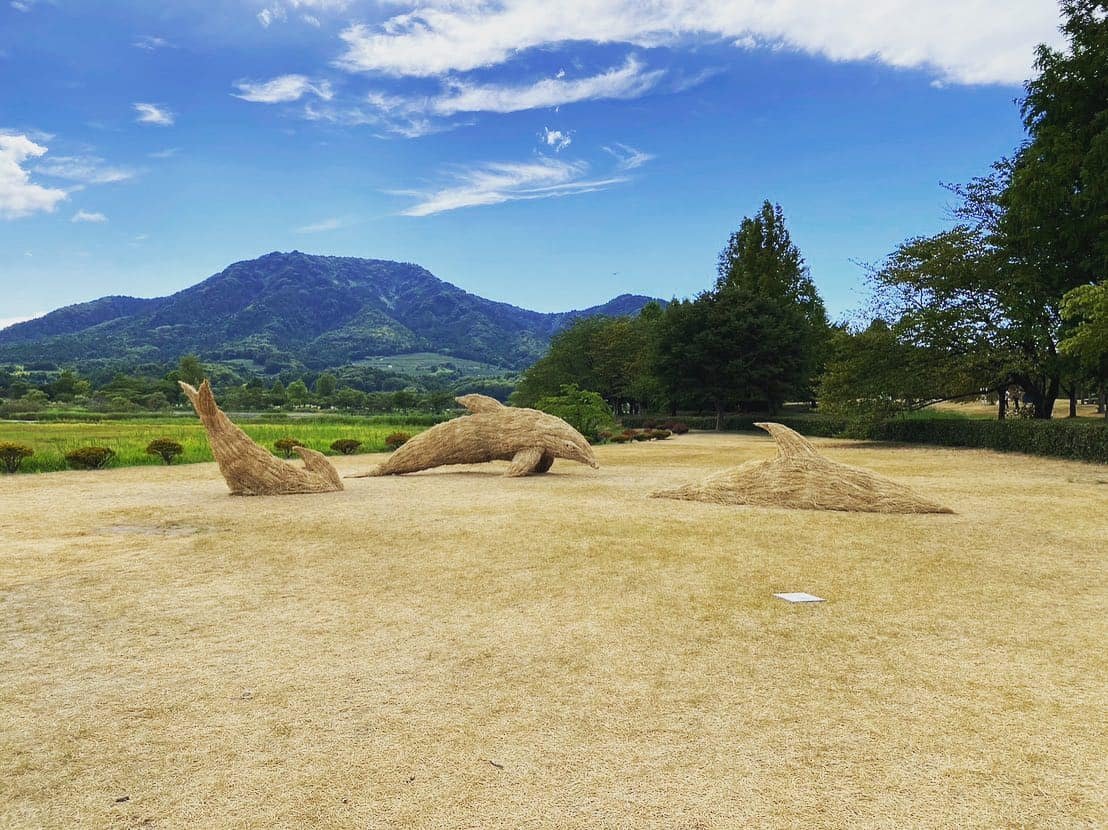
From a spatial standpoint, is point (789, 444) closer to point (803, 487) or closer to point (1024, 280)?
point (803, 487)

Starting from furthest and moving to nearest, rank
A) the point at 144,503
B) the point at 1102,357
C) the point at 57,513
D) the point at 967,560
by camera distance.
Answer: the point at 1102,357 → the point at 144,503 → the point at 57,513 → the point at 967,560

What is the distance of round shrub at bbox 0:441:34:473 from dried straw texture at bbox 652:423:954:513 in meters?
18.4

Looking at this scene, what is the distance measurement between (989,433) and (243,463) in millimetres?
28508

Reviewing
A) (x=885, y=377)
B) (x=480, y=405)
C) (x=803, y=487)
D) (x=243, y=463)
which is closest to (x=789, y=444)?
(x=803, y=487)

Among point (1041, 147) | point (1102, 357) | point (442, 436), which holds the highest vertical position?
point (1041, 147)

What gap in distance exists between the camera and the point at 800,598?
740 centimetres

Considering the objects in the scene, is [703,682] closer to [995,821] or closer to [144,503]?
[995,821]

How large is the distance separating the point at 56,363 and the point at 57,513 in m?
211

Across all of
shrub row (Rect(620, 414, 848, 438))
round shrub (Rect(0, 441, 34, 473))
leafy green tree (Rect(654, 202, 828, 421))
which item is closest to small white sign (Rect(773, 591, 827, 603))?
round shrub (Rect(0, 441, 34, 473))

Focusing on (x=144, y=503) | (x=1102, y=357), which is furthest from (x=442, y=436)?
(x=1102, y=357)

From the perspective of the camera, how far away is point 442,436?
768 inches

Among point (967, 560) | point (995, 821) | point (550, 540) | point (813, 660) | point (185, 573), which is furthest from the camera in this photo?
point (550, 540)

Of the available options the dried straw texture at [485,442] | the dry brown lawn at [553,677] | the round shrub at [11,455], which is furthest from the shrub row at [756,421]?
the round shrub at [11,455]

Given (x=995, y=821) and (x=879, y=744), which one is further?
(x=879, y=744)
